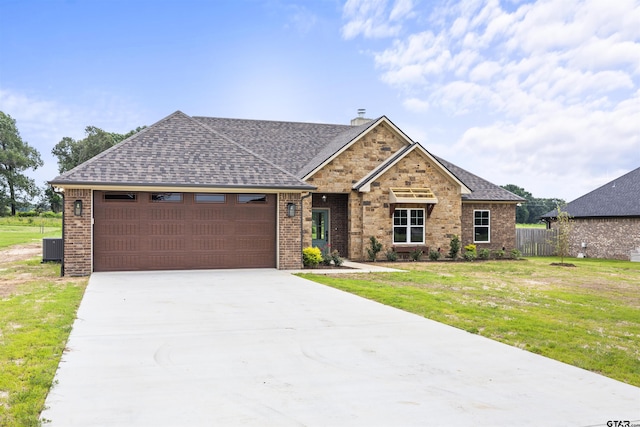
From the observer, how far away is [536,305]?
10523mm

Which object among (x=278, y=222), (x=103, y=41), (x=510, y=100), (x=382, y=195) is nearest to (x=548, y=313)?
(x=278, y=222)

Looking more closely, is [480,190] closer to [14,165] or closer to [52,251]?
[52,251]

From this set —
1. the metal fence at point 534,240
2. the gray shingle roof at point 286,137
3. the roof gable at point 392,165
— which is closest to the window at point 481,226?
the roof gable at point 392,165

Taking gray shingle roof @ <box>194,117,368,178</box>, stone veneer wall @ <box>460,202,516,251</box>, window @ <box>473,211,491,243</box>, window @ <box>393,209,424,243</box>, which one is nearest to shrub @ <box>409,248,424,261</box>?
window @ <box>393,209,424,243</box>

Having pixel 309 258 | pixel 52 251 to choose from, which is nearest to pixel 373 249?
pixel 309 258

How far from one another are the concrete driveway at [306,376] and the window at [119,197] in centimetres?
684

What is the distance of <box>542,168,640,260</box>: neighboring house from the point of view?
25373 mm

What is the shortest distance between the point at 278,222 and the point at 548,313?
9190 mm

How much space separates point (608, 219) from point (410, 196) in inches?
475

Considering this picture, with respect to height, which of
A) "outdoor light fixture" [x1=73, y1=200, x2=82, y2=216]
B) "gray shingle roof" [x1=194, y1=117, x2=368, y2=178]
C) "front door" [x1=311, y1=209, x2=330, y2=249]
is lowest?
"front door" [x1=311, y1=209, x2=330, y2=249]

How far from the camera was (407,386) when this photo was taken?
17.1 feet

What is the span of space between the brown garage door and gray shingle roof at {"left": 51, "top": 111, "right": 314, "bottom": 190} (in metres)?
0.62

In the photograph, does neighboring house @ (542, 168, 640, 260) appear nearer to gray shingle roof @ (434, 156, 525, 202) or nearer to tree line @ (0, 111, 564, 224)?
gray shingle roof @ (434, 156, 525, 202)

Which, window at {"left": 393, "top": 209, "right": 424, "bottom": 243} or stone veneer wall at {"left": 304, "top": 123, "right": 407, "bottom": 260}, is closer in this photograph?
stone veneer wall at {"left": 304, "top": 123, "right": 407, "bottom": 260}
